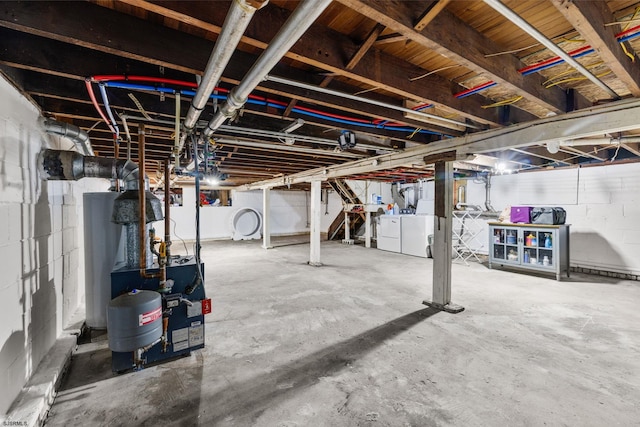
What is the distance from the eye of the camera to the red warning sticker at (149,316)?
1.78m

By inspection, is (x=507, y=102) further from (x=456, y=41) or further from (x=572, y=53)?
(x=456, y=41)

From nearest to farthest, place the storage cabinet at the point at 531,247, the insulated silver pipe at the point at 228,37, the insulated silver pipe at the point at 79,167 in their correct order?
the insulated silver pipe at the point at 228,37 < the insulated silver pipe at the point at 79,167 < the storage cabinet at the point at 531,247

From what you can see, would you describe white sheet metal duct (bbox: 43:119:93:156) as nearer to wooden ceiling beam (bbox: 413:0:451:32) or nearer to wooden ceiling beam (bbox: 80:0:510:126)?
wooden ceiling beam (bbox: 80:0:510:126)

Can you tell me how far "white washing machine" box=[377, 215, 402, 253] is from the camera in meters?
7.08

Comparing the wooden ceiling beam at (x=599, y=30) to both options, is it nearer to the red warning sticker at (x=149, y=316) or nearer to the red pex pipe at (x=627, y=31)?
the red pex pipe at (x=627, y=31)

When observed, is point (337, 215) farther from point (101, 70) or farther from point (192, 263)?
point (101, 70)

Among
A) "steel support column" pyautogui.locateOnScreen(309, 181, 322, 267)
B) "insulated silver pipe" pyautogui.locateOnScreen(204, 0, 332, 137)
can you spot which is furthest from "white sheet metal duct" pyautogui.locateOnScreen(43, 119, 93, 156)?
"steel support column" pyautogui.locateOnScreen(309, 181, 322, 267)

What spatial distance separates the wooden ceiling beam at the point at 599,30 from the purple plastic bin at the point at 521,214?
3740 mm

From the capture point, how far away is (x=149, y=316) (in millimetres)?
1813

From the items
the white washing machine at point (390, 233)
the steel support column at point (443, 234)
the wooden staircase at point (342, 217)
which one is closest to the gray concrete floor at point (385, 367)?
the steel support column at point (443, 234)

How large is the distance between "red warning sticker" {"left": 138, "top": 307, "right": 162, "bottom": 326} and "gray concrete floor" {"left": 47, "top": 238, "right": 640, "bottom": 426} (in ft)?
1.46

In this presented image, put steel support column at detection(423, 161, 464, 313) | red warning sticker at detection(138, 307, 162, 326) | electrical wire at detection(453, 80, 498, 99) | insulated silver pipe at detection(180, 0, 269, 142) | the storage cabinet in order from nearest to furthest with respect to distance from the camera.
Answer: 1. insulated silver pipe at detection(180, 0, 269, 142)
2. red warning sticker at detection(138, 307, 162, 326)
3. electrical wire at detection(453, 80, 498, 99)
4. steel support column at detection(423, 161, 464, 313)
5. the storage cabinet

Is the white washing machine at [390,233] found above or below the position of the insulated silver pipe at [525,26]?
below

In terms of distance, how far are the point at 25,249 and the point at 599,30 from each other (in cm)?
329
